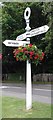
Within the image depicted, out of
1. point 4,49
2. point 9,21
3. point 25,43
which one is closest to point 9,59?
point 4,49

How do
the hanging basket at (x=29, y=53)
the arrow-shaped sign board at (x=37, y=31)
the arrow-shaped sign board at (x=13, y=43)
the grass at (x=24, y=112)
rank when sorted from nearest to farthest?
1. the grass at (x=24, y=112)
2. the arrow-shaped sign board at (x=37, y=31)
3. the arrow-shaped sign board at (x=13, y=43)
4. the hanging basket at (x=29, y=53)

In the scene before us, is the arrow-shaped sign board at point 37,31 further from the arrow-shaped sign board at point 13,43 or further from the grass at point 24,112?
the grass at point 24,112

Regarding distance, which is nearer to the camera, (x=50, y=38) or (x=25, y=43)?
(x=25, y=43)

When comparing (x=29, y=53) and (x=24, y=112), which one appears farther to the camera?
(x=29, y=53)

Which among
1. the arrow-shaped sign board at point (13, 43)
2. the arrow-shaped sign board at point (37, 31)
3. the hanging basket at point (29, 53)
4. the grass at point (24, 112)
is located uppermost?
the arrow-shaped sign board at point (37, 31)

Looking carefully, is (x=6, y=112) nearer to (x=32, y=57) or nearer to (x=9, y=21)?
(x=32, y=57)

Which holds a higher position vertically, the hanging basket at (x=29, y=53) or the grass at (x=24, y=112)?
the hanging basket at (x=29, y=53)

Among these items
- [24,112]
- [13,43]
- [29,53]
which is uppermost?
[13,43]

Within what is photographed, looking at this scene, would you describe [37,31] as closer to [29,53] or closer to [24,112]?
[29,53]

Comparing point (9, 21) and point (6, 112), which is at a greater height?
point (9, 21)

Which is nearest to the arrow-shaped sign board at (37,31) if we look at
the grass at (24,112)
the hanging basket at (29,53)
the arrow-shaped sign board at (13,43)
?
the arrow-shaped sign board at (13,43)

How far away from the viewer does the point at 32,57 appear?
11.4m

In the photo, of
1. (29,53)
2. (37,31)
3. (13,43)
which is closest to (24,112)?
(29,53)

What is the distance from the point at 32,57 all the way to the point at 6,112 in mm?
2042
